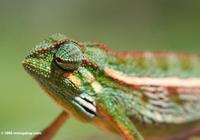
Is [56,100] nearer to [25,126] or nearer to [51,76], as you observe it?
[51,76]

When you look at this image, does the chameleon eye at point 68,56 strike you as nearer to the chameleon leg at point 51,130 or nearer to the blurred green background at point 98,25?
the chameleon leg at point 51,130

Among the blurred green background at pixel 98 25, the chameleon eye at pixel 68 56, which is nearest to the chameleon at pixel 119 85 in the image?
the chameleon eye at pixel 68 56

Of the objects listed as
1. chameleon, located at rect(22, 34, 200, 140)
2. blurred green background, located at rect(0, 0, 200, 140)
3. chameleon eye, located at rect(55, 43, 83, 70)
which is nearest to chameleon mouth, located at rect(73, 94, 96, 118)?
chameleon, located at rect(22, 34, 200, 140)

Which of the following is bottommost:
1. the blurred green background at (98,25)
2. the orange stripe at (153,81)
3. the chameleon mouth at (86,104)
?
the blurred green background at (98,25)

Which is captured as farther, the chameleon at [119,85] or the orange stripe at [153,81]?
the orange stripe at [153,81]

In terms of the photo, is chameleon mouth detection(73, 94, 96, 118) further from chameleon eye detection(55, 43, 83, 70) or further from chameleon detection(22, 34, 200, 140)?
chameleon eye detection(55, 43, 83, 70)

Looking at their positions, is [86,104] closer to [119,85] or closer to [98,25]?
[119,85]

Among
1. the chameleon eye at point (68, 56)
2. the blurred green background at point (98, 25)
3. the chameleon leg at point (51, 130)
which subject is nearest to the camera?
the chameleon eye at point (68, 56)

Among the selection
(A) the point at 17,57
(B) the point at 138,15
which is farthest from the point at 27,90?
(B) the point at 138,15
